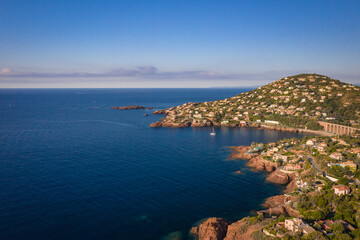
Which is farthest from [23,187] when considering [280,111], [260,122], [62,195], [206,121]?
[280,111]

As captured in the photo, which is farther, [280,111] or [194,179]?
[280,111]

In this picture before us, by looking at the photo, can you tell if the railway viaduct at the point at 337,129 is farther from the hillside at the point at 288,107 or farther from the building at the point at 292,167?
the building at the point at 292,167

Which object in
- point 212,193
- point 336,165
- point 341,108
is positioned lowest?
point 212,193

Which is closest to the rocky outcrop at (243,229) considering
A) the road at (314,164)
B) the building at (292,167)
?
the road at (314,164)

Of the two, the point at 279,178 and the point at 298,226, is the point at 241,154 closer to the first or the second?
the point at 279,178

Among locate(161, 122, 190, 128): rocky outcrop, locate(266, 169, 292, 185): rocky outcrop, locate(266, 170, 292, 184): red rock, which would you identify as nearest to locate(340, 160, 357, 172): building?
locate(266, 169, 292, 185): rocky outcrop

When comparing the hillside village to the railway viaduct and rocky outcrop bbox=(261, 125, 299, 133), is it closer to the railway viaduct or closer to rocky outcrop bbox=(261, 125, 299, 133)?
the railway viaduct

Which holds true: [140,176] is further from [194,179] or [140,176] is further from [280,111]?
[280,111]

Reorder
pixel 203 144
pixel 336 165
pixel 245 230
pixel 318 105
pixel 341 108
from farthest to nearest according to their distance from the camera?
pixel 318 105 → pixel 341 108 → pixel 203 144 → pixel 336 165 → pixel 245 230
